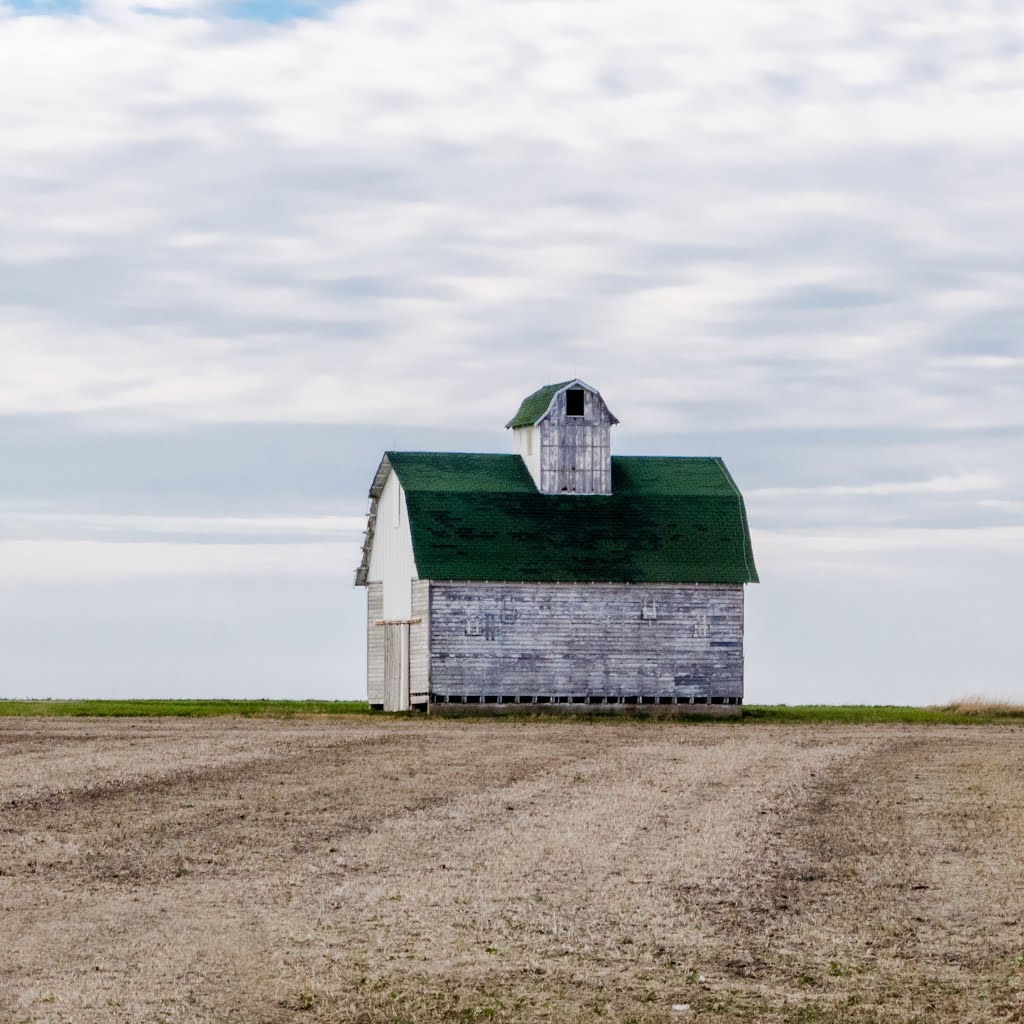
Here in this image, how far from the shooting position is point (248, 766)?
94.3 feet

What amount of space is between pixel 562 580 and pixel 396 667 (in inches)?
278

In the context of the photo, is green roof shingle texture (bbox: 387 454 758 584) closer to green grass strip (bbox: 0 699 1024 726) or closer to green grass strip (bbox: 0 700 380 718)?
green grass strip (bbox: 0 699 1024 726)

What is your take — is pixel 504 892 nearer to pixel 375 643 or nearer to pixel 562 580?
pixel 562 580

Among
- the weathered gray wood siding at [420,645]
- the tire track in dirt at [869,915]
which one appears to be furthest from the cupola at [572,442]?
the tire track in dirt at [869,915]

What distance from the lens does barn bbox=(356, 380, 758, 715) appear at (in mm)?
52406

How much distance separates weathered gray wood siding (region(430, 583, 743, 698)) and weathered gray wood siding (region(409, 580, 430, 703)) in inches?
9.7

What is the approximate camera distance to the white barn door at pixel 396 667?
2149 inches

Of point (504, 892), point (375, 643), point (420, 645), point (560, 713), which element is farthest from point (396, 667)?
point (504, 892)

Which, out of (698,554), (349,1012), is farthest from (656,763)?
(698,554)

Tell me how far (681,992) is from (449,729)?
3224 centimetres

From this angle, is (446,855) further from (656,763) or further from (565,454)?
(565,454)

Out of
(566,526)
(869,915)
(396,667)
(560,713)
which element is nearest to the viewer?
(869,915)

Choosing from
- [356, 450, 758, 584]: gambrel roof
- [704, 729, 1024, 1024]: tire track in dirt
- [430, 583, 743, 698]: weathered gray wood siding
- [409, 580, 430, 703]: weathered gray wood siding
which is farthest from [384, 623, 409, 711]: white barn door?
[704, 729, 1024, 1024]: tire track in dirt

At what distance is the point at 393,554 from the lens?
56.9 m
